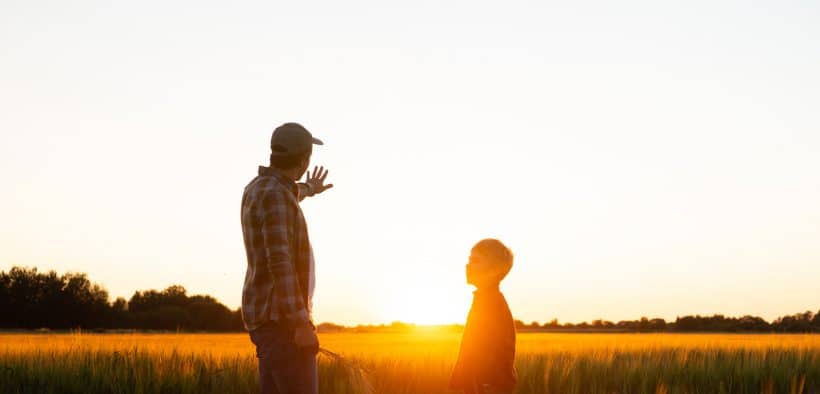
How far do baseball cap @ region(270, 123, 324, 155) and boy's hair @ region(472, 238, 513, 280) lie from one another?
196 cm

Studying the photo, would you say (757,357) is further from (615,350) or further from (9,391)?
(9,391)

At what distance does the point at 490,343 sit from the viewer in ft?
21.4

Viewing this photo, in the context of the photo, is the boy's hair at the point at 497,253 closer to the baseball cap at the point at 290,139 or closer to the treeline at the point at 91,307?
the baseball cap at the point at 290,139

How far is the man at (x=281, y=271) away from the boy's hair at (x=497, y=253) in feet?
5.99

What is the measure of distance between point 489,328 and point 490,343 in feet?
0.36

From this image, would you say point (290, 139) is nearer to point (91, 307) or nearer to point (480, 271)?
point (480, 271)

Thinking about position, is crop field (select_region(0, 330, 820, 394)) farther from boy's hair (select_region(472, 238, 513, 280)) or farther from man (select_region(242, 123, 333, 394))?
man (select_region(242, 123, 333, 394))

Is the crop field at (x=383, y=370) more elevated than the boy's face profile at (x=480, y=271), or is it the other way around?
the boy's face profile at (x=480, y=271)

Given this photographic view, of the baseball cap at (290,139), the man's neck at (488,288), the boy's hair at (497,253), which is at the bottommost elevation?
the man's neck at (488,288)

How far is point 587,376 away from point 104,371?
5.58 m

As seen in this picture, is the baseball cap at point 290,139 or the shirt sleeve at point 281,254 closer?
the shirt sleeve at point 281,254

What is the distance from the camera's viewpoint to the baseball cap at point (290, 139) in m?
5.01

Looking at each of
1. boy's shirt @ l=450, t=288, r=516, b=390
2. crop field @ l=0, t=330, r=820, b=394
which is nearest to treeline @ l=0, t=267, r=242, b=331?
crop field @ l=0, t=330, r=820, b=394

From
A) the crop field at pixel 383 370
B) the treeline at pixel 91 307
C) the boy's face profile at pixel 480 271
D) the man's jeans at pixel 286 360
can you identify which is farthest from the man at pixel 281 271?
the treeline at pixel 91 307
